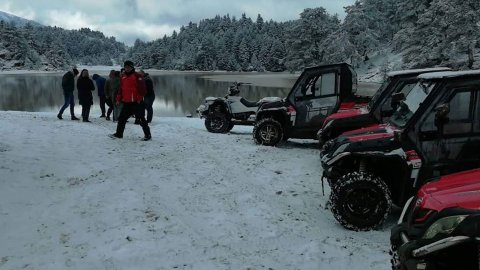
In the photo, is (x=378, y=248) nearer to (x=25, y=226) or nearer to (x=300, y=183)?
Result: (x=300, y=183)

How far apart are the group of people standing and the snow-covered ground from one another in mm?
1206

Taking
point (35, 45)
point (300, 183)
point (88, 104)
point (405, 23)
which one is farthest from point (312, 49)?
point (35, 45)

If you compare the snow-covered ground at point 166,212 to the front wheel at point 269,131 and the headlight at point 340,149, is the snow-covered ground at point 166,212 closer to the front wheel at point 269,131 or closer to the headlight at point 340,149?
the headlight at point 340,149

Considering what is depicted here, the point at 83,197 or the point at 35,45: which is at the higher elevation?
the point at 35,45

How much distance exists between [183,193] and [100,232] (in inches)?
69.0

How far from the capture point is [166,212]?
5.73m

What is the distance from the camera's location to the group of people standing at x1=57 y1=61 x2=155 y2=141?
1049cm

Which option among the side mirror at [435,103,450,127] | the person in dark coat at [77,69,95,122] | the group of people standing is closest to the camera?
the side mirror at [435,103,450,127]

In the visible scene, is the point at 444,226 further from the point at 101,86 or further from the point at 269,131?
the point at 101,86

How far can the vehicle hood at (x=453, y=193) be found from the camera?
9.84ft

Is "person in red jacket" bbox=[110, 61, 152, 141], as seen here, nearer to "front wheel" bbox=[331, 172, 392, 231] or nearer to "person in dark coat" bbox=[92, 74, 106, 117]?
"person in dark coat" bbox=[92, 74, 106, 117]

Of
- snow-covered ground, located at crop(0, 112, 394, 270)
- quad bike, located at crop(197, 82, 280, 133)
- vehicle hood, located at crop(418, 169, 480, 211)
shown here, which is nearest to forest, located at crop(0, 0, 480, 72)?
quad bike, located at crop(197, 82, 280, 133)

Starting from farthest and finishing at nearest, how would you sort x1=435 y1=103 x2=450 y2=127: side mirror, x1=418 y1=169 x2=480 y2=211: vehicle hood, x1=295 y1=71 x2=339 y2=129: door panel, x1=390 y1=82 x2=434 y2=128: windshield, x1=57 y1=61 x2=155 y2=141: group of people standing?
x1=57 y1=61 x2=155 y2=141: group of people standing < x1=295 y1=71 x2=339 y2=129: door panel < x1=390 y1=82 x2=434 y2=128: windshield < x1=435 y1=103 x2=450 y2=127: side mirror < x1=418 y1=169 x2=480 y2=211: vehicle hood

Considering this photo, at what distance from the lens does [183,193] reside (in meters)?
6.61
